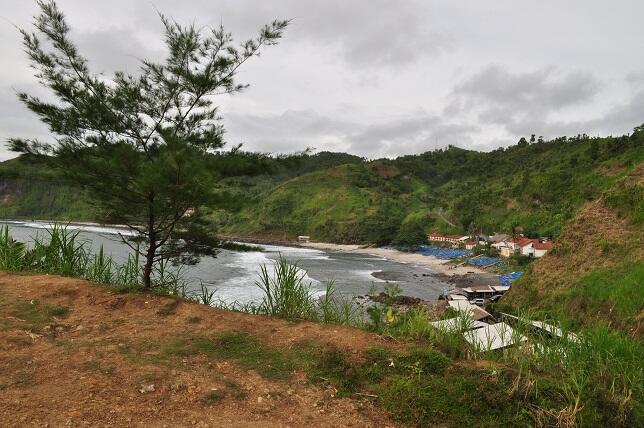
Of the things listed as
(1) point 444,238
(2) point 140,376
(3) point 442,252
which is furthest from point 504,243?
(2) point 140,376

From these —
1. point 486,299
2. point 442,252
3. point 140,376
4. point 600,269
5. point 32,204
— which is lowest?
point 486,299

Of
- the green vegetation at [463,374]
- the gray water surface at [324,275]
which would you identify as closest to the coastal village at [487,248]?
Result: the gray water surface at [324,275]

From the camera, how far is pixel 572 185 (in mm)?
62312

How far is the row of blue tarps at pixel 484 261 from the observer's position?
5083 cm

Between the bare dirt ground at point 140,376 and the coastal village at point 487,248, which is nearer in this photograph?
the bare dirt ground at point 140,376

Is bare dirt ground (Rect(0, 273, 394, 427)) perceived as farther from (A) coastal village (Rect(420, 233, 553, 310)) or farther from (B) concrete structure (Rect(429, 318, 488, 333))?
(A) coastal village (Rect(420, 233, 553, 310))

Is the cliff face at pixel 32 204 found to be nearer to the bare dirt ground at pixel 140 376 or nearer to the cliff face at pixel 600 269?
the cliff face at pixel 600 269

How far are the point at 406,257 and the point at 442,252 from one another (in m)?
5.37

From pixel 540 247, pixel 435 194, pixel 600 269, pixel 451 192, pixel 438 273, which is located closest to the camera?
pixel 600 269

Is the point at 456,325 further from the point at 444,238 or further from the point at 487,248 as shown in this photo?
the point at 444,238

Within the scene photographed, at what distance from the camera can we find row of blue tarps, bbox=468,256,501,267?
167 feet

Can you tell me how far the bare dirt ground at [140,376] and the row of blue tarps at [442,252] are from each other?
5633 cm

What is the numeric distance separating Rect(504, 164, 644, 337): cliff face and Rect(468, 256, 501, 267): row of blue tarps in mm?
28489

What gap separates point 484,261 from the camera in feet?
170
